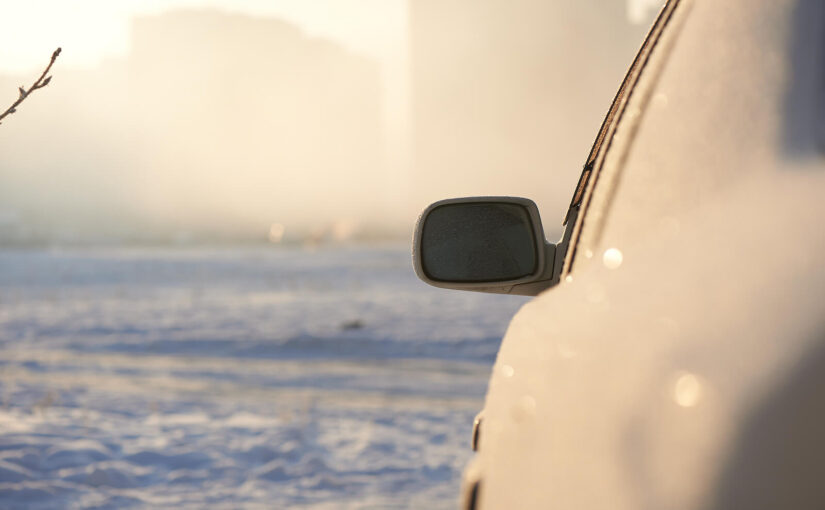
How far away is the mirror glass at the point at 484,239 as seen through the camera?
6.45 feet

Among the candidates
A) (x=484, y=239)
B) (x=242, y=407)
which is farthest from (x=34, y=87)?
(x=242, y=407)

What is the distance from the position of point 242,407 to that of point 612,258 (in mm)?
8717

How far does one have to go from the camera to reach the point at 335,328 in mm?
19359

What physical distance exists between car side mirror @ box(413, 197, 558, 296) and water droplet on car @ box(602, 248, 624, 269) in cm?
76

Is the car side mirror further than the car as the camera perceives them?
Yes

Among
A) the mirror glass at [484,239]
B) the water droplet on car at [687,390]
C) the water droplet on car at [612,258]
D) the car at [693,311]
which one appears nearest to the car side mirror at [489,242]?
the mirror glass at [484,239]

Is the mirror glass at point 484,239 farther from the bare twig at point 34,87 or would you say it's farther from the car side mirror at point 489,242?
the bare twig at point 34,87

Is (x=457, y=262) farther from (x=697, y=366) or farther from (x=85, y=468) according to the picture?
(x=85, y=468)

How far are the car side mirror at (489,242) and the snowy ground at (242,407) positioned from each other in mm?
4069

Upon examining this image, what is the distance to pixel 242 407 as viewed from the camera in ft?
30.5

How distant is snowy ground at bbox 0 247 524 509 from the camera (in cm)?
604

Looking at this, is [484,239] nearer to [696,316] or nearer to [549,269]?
[549,269]

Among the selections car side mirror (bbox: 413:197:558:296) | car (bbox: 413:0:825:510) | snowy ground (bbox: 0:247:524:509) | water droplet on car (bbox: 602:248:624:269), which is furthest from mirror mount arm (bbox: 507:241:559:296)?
snowy ground (bbox: 0:247:524:509)

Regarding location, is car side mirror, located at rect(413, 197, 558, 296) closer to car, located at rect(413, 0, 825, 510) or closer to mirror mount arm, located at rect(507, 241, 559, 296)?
mirror mount arm, located at rect(507, 241, 559, 296)
